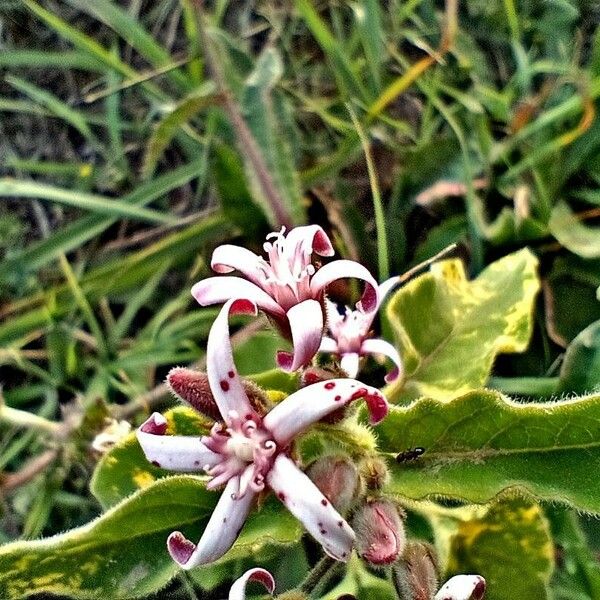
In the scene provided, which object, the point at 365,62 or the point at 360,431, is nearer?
the point at 360,431

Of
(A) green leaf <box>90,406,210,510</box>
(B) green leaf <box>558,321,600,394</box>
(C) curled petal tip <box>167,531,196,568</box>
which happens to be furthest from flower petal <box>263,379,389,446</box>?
(B) green leaf <box>558,321,600,394</box>

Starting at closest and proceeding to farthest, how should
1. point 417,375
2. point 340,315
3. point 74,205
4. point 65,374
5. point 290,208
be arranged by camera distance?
point 340,315 < point 417,375 < point 290,208 < point 65,374 < point 74,205

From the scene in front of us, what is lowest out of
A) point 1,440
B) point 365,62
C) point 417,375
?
point 1,440

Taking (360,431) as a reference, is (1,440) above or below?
below

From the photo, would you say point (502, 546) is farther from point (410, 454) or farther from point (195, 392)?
point (195, 392)

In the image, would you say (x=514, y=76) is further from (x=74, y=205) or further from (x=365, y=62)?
(x=74, y=205)

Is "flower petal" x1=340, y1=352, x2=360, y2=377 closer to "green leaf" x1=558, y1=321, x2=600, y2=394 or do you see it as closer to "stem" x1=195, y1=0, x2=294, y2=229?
"green leaf" x1=558, y1=321, x2=600, y2=394

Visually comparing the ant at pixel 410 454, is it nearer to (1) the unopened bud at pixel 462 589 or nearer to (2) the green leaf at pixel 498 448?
(2) the green leaf at pixel 498 448

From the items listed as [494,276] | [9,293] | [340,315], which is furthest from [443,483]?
[9,293]
